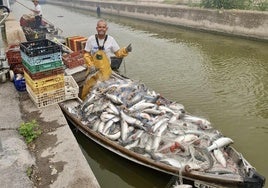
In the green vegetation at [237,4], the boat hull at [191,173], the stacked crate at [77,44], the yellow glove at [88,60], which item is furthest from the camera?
the green vegetation at [237,4]

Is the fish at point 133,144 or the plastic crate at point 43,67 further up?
the plastic crate at point 43,67

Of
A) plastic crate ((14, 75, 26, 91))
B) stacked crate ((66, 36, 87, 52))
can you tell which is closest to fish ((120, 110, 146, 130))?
plastic crate ((14, 75, 26, 91))

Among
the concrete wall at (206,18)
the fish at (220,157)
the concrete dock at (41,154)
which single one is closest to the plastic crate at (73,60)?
the concrete dock at (41,154)

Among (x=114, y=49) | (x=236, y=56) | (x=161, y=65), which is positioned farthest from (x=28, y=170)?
(x=236, y=56)

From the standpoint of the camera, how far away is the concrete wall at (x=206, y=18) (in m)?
19.4

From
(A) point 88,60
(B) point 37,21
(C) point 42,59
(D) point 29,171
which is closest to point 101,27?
(A) point 88,60

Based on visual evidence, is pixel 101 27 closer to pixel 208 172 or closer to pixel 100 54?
pixel 100 54

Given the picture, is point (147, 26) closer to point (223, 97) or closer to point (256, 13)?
point (256, 13)

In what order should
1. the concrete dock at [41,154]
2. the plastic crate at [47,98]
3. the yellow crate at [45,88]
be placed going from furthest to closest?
1. the plastic crate at [47,98]
2. the yellow crate at [45,88]
3. the concrete dock at [41,154]

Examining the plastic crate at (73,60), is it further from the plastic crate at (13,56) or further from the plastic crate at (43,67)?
the plastic crate at (43,67)

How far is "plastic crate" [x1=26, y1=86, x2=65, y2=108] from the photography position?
25.7ft

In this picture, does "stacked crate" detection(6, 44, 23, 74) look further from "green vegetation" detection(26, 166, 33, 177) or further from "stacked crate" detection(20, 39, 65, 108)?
"green vegetation" detection(26, 166, 33, 177)

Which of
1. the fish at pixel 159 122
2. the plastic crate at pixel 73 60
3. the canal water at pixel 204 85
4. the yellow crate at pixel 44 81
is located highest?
the yellow crate at pixel 44 81

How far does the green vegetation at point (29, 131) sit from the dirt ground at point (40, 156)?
0.09 meters
